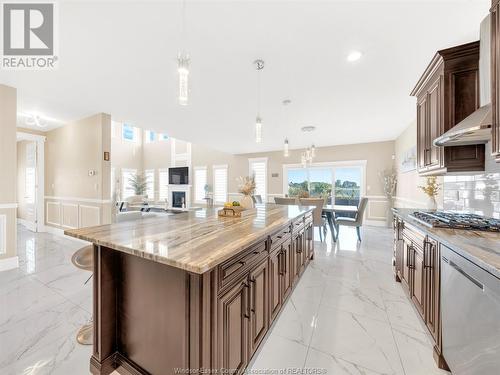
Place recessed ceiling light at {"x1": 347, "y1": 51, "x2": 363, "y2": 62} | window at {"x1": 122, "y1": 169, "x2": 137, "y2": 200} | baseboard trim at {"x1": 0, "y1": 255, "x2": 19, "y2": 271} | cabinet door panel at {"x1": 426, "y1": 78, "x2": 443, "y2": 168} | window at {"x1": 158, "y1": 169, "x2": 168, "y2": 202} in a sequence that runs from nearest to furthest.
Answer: cabinet door panel at {"x1": 426, "y1": 78, "x2": 443, "y2": 168}
recessed ceiling light at {"x1": 347, "y1": 51, "x2": 363, "y2": 62}
baseboard trim at {"x1": 0, "y1": 255, "x2": 19, "y2": 271}
window at {"x1": 122, "y1": 169, "x2": 137, "y2": 200}
window at {"x1": 158, "y1": 169, "x2": 168, "y2": 202}

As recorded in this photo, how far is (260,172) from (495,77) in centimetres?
718

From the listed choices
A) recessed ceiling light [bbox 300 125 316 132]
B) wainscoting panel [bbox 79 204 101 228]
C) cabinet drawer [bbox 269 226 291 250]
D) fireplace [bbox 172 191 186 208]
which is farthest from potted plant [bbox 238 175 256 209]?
fireplace [bbox 172 191 186 208]

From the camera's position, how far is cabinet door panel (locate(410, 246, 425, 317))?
1725 mm

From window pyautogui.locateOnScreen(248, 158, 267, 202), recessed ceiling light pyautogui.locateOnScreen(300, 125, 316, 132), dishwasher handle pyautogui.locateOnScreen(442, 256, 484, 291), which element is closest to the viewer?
dishwasher handle pyautogui.locateOnScreen(442, 256, 484, 291)

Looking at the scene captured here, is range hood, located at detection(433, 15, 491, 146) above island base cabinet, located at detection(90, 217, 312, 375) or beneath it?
above

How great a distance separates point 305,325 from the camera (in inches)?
72.9

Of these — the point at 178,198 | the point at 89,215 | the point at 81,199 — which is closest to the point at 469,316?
the point at 89,215

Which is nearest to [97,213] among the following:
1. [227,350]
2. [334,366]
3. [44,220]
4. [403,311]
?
[44,220]

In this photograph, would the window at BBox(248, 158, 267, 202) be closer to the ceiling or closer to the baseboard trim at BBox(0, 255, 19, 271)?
the ceiling

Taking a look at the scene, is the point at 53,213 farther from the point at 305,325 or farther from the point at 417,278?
the point at 417,278

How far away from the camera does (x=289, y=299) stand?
A: 2.25 meters

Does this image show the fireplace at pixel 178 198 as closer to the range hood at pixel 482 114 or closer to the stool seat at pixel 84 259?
the stool seat at pixel 84 259

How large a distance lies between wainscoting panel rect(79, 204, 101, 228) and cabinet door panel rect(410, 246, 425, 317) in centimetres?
504

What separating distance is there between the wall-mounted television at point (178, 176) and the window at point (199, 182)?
387 millimetres
